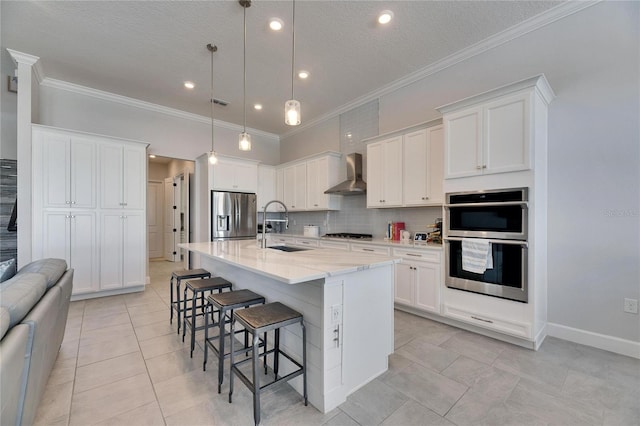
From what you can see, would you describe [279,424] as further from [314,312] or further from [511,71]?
[511,71]

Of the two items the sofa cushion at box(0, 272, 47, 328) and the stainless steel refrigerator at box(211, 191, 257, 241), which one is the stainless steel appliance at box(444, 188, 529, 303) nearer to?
the sofa cushion at box(0, 272, 47, 328)

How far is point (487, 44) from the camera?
10.4 ft

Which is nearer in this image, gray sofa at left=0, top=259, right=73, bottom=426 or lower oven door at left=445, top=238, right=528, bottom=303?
gray sofa at left=0, top=259, right=73, bottom=426

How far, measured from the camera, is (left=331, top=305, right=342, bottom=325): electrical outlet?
175cm

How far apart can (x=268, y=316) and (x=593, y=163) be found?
3.16 meters

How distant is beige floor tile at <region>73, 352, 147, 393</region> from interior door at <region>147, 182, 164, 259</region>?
246 inches

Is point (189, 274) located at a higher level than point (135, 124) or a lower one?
lower

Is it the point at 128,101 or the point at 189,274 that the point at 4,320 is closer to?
the point at 189,274

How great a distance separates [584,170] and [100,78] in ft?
19.8

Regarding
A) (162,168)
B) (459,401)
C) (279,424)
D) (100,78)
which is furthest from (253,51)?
(162,168)

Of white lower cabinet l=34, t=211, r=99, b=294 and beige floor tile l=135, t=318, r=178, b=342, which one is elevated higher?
white lower cabinet l=34, t=211, r=99, b=294

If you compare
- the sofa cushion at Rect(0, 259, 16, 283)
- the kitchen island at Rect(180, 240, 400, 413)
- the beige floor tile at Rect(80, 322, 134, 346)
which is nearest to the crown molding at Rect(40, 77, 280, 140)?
the sofa cushion at Rect(0, 259, 16, 283)

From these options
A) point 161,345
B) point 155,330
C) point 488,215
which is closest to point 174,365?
point 161,345

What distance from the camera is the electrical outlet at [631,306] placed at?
7.71 feet
